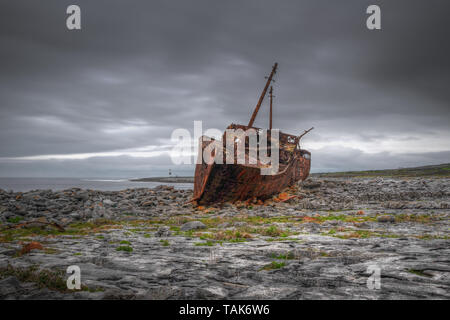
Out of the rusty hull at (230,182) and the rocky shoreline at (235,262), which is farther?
the rusty hull at (230,182)

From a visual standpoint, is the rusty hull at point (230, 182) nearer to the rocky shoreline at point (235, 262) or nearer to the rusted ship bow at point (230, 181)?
the rusted ship bow at point (230, 181)

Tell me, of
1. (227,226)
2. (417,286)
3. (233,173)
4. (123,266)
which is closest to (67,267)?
(123,266)

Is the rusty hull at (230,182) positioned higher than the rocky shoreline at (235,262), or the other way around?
the rusty hull at (230,182)

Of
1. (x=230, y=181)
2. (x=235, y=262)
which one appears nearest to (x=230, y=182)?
(x=230, y=181)

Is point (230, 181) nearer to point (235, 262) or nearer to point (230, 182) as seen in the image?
point (230, 182)

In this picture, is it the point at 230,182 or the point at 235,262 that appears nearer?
the point at 235,262

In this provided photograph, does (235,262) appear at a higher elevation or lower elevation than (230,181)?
lower

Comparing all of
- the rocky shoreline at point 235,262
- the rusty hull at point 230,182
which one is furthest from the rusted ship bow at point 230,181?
the rocky shoreline at point 235,262

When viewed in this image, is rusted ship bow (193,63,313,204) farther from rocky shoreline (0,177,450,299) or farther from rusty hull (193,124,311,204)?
rocky shoreline (0,177,450,299)

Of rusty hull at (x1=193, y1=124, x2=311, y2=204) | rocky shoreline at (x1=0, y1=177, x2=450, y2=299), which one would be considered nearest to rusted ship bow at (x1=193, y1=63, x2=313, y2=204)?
rusty hull at (x1=193, y1=124, x2=311, y2=204)

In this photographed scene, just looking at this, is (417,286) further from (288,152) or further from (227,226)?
(288,152)

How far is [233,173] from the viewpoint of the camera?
46.4 feet
